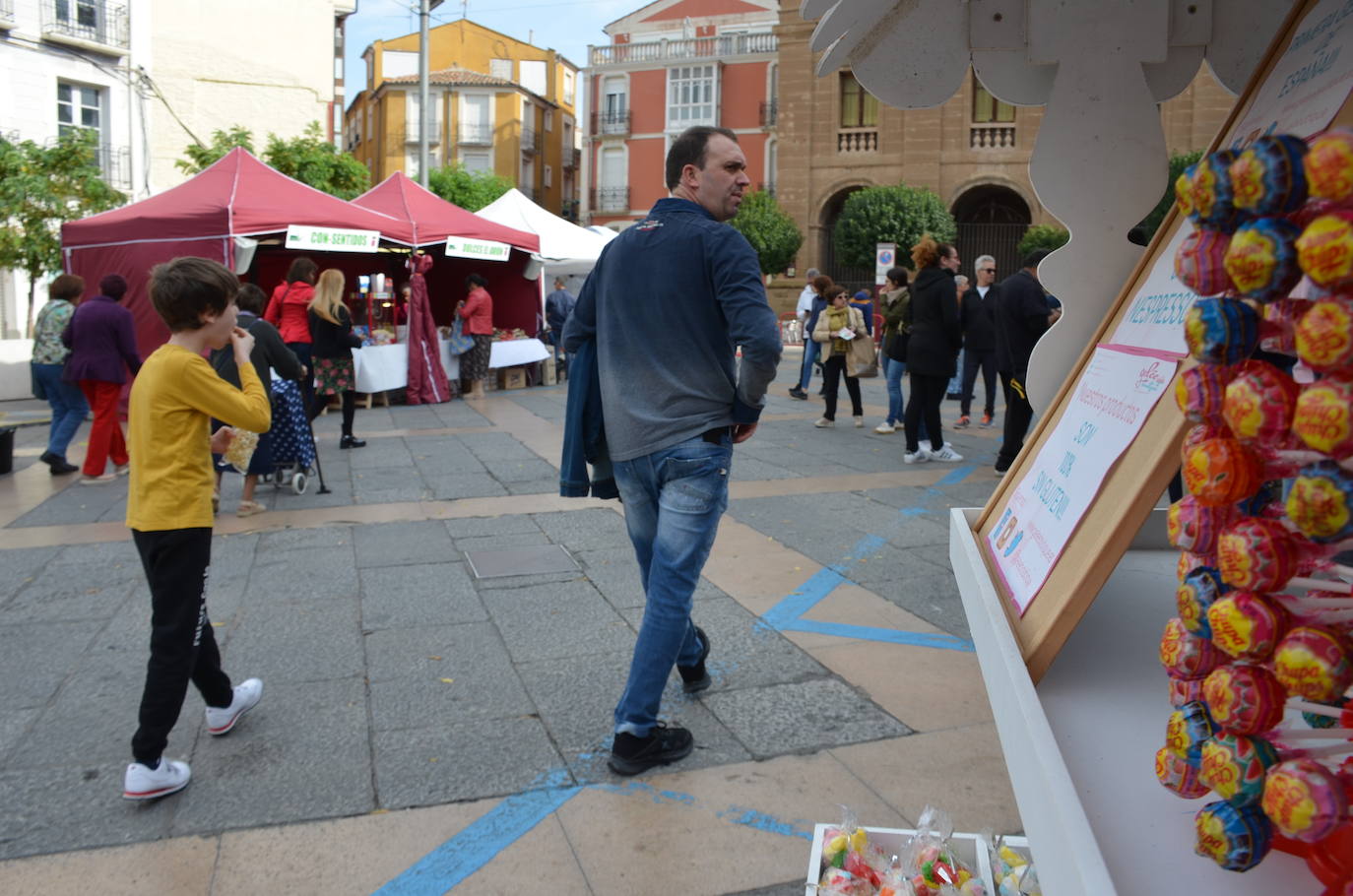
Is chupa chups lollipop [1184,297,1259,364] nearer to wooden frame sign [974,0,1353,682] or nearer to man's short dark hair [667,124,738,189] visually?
wooden frame sign [974,0,1353,682]

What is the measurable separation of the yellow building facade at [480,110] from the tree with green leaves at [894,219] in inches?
1056

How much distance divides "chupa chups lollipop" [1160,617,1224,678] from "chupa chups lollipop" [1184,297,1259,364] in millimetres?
341

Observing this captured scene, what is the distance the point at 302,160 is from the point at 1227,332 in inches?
1108

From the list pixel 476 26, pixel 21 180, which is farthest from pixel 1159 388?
pixel 476 26

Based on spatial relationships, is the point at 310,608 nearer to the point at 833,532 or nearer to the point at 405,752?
the point at 405,752

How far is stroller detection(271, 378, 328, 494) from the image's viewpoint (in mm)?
8055

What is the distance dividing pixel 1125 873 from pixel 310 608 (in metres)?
4.49

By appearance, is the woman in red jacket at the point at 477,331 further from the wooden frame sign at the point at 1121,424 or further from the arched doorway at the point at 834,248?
the arched doorway at the point at 834,248

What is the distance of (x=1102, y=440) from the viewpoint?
179 cm

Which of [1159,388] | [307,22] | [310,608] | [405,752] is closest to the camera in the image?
[1159,388]

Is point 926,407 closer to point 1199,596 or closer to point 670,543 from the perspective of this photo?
point 670,543

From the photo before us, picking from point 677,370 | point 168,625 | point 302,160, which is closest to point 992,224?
point 302,160

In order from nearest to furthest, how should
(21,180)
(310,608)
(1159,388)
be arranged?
1. (1159,388)
2. (310,608)
3. (21,180)

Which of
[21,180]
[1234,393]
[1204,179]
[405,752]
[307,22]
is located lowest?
[405,752]
